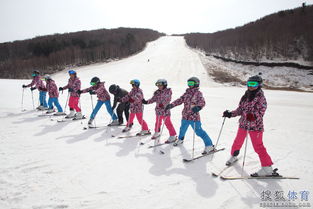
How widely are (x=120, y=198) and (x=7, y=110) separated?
959cm

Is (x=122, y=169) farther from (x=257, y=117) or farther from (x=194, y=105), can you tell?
(x=257, y=117)

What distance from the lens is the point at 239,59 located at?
36062 mm

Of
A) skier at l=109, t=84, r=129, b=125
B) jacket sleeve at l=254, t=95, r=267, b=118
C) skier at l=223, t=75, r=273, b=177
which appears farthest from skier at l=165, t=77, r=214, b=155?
skier at l=109, t=84, r=129, b=125

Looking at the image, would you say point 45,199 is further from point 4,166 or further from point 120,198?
point 4,166

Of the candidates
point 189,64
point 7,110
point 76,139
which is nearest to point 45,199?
point 76,139

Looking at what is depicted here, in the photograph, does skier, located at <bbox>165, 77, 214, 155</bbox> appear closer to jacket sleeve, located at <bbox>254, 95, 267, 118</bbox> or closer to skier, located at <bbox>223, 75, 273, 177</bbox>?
skier, located at <bbox>223, 75, 273, 177</bbox>

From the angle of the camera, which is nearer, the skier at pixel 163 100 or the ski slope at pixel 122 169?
the ski slope at pixel 122 169

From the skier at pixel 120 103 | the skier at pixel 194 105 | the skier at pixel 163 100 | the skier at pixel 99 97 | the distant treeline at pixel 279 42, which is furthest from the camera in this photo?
the distant treeline at pixel 279 42

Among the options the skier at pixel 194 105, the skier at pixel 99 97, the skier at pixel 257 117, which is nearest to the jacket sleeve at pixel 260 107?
the skier at pixel 257 117

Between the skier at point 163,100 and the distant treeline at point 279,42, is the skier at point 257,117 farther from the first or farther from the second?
the distant treeline at point 279,42

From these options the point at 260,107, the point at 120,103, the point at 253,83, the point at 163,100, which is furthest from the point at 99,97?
the point at 260,107

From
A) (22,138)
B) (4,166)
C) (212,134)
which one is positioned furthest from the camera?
(212,134)

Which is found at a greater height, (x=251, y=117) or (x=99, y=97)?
(x=99, y=97)

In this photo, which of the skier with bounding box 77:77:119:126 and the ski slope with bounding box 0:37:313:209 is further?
the skier with bounding box 77:77:119:126
